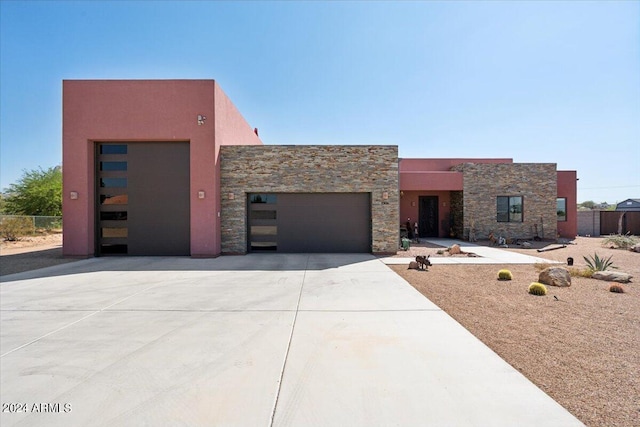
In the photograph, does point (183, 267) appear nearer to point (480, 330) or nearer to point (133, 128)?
point (133, 128)

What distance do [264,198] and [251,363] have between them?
31.3 feet

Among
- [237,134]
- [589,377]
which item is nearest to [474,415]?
[589,377]

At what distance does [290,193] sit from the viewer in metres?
12.4

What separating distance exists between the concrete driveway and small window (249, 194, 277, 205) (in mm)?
6489

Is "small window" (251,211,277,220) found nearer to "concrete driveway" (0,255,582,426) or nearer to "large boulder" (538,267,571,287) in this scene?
"concrete driveway" (0,255,582,426)

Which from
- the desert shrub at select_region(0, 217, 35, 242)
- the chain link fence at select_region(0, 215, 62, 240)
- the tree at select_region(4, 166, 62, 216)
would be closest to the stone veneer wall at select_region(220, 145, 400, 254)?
the desert shrub at select_region(0, 217, 35, 242)

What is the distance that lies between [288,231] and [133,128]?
292 inches

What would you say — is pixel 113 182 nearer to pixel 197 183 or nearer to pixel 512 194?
pixel 197 183

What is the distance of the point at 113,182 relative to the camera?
38.9 feet

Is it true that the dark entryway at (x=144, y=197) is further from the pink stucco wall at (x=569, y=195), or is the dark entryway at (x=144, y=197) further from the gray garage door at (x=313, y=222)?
the pink stucco wall at (x=569, y=195)

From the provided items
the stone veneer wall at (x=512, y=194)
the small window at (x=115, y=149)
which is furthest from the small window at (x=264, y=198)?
the stone veneer wall at (x=512, y=194)

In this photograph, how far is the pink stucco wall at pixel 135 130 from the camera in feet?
36.7

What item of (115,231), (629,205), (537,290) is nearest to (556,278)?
(537,290)

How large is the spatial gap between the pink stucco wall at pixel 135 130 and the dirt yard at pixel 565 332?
8297mm
